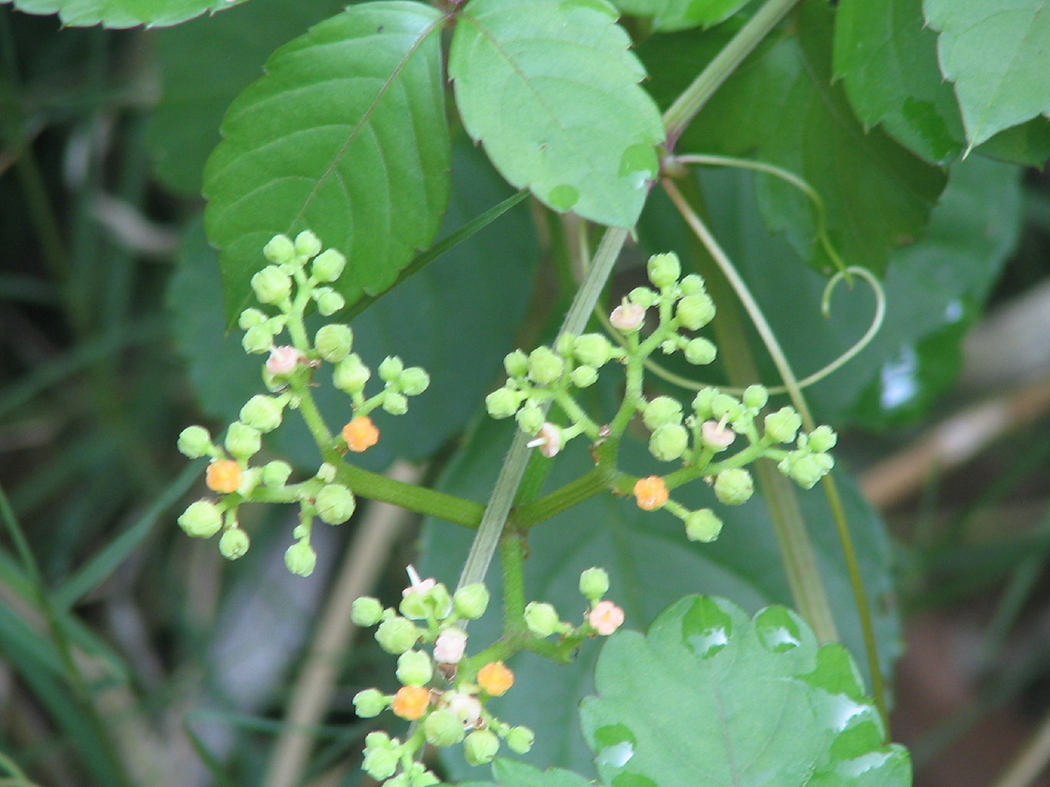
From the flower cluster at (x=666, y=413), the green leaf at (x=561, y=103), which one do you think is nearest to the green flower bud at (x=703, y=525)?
the flower cluster at (x=666, y=413)

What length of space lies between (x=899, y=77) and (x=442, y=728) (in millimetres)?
616

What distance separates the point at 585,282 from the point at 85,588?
584 mm

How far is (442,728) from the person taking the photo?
22.9 inches

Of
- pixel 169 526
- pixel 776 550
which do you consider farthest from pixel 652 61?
pixel 169 526

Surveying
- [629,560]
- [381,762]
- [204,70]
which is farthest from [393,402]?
[204,70]

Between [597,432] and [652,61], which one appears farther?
[652,61]

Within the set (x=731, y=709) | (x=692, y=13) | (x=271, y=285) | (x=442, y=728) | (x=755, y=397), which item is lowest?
(x=731, y=709)

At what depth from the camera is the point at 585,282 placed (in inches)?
30.6

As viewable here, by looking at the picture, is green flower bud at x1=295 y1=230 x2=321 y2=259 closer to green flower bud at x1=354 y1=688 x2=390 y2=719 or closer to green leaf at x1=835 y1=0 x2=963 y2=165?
green flower bud at x1=354 y1=688 x2=390 y2=719

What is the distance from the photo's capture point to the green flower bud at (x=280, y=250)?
68cm

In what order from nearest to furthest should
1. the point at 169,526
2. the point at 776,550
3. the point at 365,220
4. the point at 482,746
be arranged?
the point at 482,746, the point at 365,220, the point at 776,550, the point at 169,526

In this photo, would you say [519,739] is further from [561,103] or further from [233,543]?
[561,103]

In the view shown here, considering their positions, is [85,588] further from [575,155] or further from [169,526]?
[169,526]

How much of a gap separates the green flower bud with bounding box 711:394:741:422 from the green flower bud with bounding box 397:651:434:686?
252mm
